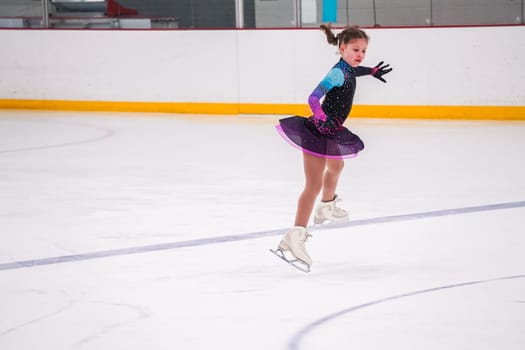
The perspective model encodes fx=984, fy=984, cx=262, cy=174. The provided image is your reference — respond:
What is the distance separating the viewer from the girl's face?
14.2 feet

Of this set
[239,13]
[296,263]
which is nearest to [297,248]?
[296,263]

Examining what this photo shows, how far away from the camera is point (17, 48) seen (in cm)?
1296

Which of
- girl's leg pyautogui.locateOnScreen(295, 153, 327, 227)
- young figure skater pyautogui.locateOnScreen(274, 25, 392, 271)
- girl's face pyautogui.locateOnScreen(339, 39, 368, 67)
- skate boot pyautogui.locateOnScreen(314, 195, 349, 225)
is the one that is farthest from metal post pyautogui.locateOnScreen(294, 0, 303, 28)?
girl's leg pyautogui.locateOnScreen(295, 153, 327, 227)

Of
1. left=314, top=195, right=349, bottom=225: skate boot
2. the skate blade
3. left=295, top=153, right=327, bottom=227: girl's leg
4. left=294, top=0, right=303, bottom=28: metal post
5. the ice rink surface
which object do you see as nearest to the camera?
the ice rink surface

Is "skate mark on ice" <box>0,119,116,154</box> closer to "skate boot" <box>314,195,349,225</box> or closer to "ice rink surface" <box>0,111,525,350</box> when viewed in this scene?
"ice rink surface" <box>0,111,525,350</box>

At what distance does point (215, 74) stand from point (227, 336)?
30.0 ft

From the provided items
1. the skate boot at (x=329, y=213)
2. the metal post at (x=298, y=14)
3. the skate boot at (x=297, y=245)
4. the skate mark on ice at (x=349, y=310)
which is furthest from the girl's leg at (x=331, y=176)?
the metal post at (x=298, y=14)

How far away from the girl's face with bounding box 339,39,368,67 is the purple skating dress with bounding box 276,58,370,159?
0.15 feet

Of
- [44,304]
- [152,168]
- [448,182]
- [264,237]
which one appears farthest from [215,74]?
[44,304]

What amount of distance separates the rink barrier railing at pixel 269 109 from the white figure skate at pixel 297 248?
719 cm

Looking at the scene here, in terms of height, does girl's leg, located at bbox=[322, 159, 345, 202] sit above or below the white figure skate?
above

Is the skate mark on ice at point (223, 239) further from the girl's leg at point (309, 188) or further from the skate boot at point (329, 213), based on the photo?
the girl's leg at point (309, 188)

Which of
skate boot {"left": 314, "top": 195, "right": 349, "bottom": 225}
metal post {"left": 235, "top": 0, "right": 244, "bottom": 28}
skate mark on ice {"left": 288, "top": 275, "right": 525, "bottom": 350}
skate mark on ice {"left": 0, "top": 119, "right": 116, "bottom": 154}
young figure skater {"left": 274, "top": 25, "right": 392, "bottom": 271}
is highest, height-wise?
metal post {"left": 235, "top": 0, "right": 244, "bottom": 28}

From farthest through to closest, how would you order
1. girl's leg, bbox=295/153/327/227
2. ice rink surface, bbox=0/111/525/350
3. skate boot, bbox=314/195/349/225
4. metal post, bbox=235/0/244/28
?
metal post, bbox=235/0/244/28, skate boot, bbox=314/195/349/225, girl's leg, bbox=295/153/327/227, ice rink surface, bbox=0/111/525/350
